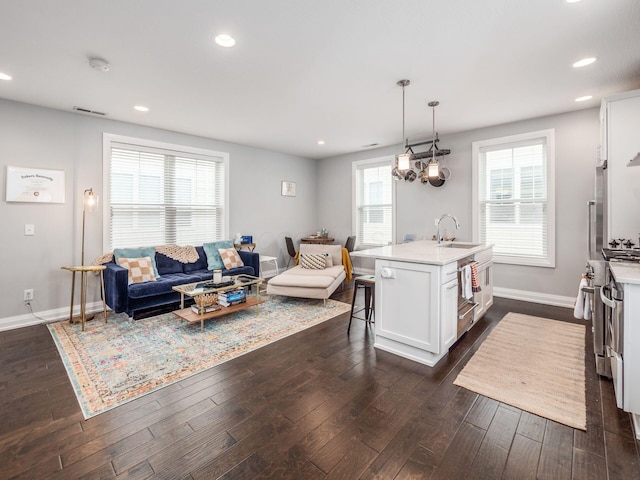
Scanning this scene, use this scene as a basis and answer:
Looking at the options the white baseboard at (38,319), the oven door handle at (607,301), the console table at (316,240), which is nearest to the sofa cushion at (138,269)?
the white baseboard at (38,319)

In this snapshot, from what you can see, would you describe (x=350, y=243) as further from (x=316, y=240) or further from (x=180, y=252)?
(x=180, y=252)

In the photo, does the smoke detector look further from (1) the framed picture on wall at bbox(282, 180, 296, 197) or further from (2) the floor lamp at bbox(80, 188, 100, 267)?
(1) the framed picture on wall at bbox(282, 180, 296, 197)

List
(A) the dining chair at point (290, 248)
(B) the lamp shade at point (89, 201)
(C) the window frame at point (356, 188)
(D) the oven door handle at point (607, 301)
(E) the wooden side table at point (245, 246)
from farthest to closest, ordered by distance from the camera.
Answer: (A) the dining chair at point (290, 248)
(C) the window frame at point (356, 188)
(E) the wooden side table at point (245, 246)
(B) the lamp shade at point (89, 201)
(D) the oven door handle at point (607, 301)

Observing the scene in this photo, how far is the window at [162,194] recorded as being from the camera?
173 inches

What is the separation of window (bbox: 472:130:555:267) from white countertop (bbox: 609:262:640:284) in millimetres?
2352

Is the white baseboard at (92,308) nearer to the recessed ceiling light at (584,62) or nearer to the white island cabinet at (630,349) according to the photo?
the white island cabinet at (630,349)

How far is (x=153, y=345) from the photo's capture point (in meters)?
3.04

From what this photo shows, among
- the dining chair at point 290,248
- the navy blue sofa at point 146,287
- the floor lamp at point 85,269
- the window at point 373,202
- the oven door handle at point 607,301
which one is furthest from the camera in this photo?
the dining chair at point 290,248

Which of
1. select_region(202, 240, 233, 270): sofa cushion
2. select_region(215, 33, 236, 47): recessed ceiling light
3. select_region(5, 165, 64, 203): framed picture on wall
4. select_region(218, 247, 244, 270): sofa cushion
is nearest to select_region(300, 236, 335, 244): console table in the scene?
select_region(218, 247, 244, 270): sofa cushion

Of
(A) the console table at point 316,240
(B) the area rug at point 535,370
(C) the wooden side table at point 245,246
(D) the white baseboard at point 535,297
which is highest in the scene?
(A) the console table at point 316,240

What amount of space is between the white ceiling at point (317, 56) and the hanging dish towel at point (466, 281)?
1.91 meters

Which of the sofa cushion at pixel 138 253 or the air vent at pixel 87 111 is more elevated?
the air vent at pixel 87 111

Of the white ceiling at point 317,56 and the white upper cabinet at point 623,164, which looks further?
the white upper cabinet at point 623,164

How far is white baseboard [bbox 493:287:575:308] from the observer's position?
4.22 m
